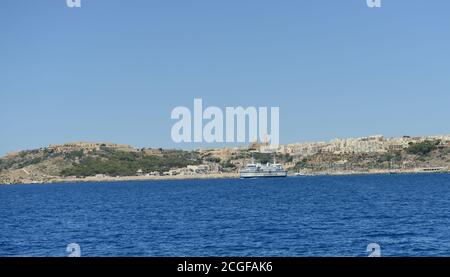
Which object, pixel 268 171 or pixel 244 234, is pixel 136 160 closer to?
pixel 244 234

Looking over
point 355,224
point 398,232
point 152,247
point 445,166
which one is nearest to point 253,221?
point 355,224

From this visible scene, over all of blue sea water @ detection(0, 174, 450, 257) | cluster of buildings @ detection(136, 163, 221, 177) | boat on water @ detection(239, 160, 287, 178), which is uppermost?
cluster of buildings @ detection(136, 163, 221, 177)

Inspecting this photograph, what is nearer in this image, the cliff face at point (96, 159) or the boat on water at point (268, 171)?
the cliff face at point (96, 159)

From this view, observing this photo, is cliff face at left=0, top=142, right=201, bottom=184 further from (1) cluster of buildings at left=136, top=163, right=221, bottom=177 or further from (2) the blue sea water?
(2) the blue sea water

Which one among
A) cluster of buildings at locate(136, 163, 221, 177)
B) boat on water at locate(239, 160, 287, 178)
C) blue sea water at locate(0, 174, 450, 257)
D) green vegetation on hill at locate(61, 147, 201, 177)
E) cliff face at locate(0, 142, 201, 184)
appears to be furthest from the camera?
boat on water at locate(239, 160, 287, 178)

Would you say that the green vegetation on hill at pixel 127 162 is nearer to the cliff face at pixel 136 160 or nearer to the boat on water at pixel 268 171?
the cliff face at pixel 136 160

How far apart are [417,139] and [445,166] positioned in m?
41.2

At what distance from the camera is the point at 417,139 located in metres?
102

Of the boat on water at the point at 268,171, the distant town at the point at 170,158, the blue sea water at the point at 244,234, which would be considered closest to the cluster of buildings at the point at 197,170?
the distant town at the point at 170,158

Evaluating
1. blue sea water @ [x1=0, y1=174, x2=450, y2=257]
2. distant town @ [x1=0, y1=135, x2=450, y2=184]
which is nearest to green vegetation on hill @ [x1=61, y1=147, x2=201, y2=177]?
distant town @ [x1=0, y1=135, x2=450, y2=184]

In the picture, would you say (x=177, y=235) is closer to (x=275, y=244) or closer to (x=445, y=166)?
(x=275, y=244)

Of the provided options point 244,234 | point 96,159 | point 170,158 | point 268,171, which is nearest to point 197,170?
point 170,158

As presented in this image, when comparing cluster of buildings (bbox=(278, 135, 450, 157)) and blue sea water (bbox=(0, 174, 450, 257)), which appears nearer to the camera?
blue sea water (bbox=(0, 174, 450, 257))

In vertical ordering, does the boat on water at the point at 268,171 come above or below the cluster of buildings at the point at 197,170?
below
